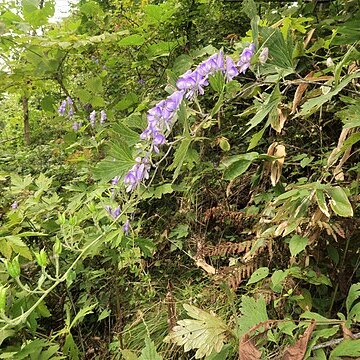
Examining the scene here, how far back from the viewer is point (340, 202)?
2.52ft

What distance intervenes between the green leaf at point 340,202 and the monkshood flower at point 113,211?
53 centimetres

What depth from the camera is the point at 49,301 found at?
144 cm

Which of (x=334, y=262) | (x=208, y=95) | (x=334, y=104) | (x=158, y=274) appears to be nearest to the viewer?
(x=334, y=262)

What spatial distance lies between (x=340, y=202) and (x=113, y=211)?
573 millimetres

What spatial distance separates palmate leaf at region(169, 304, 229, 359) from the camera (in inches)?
30.4

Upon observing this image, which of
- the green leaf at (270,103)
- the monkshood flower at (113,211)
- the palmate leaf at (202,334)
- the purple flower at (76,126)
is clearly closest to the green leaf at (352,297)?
the palmate leaf at (202,334)

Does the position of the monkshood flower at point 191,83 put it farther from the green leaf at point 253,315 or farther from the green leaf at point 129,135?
the green leaf at point 253,315

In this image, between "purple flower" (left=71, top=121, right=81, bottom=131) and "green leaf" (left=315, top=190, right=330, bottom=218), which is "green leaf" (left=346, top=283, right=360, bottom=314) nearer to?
"green leaf" (left=315, top=190, right=330, bottom=218)

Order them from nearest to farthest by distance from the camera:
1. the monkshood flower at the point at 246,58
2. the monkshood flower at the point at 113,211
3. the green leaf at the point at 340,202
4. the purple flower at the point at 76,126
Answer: the green leaf at the point at 340,202
the monkshood flower at the point at 246,58
the monkshood flower at the point at 113,211
the purple flower at the point at 76,126

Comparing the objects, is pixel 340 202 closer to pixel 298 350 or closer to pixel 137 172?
pixel 298 350

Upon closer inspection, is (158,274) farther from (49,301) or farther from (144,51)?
(144,51)

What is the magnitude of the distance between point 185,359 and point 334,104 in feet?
2.58

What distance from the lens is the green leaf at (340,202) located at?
0.74 metres

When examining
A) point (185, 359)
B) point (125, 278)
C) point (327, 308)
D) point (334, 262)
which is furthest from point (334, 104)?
point (125, 278)
